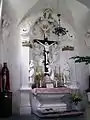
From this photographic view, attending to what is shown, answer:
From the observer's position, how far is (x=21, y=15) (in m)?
7.35

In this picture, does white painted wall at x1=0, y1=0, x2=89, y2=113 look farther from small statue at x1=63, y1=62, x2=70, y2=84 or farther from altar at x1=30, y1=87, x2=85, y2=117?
small statue at x1=63, y1=62, x2=70, y2=84

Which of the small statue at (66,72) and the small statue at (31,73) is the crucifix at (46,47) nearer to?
the small statue at (31,73)

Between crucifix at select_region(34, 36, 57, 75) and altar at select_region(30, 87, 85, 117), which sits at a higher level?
crucifix at select_region(34, 36, 57, 75)

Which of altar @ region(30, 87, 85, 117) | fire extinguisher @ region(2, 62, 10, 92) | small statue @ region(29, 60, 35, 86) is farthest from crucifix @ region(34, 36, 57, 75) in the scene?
fire extinguisher @ region(2, 62, 10, 92)

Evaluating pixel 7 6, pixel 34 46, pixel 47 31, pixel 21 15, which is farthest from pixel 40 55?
pixel 7 6

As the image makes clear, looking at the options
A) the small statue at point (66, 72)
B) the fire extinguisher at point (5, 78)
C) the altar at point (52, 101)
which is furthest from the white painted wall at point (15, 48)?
the small statue at point (66, 72)

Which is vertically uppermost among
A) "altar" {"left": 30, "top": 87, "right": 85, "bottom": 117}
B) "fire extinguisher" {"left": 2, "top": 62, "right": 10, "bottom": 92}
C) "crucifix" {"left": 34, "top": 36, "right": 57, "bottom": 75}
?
"crucifix" {"left": 34, "top": 36, "right": 57, "bottom": 75}

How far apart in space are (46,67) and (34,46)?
31.9 inches

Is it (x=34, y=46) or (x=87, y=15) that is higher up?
(x=87, y=15)

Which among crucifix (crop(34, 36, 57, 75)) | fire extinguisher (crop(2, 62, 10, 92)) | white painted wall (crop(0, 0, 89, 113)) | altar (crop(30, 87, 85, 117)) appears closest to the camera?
altar (crop(30, 87, 85, 117))

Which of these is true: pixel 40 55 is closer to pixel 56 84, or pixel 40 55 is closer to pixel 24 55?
pixel 24 55

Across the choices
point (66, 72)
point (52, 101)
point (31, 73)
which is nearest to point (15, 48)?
point (31, 73)

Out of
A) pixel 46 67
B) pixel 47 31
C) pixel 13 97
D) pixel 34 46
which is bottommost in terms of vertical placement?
pixel 13 97

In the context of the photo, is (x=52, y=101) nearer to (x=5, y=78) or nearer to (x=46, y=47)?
(x=5, y=78)
